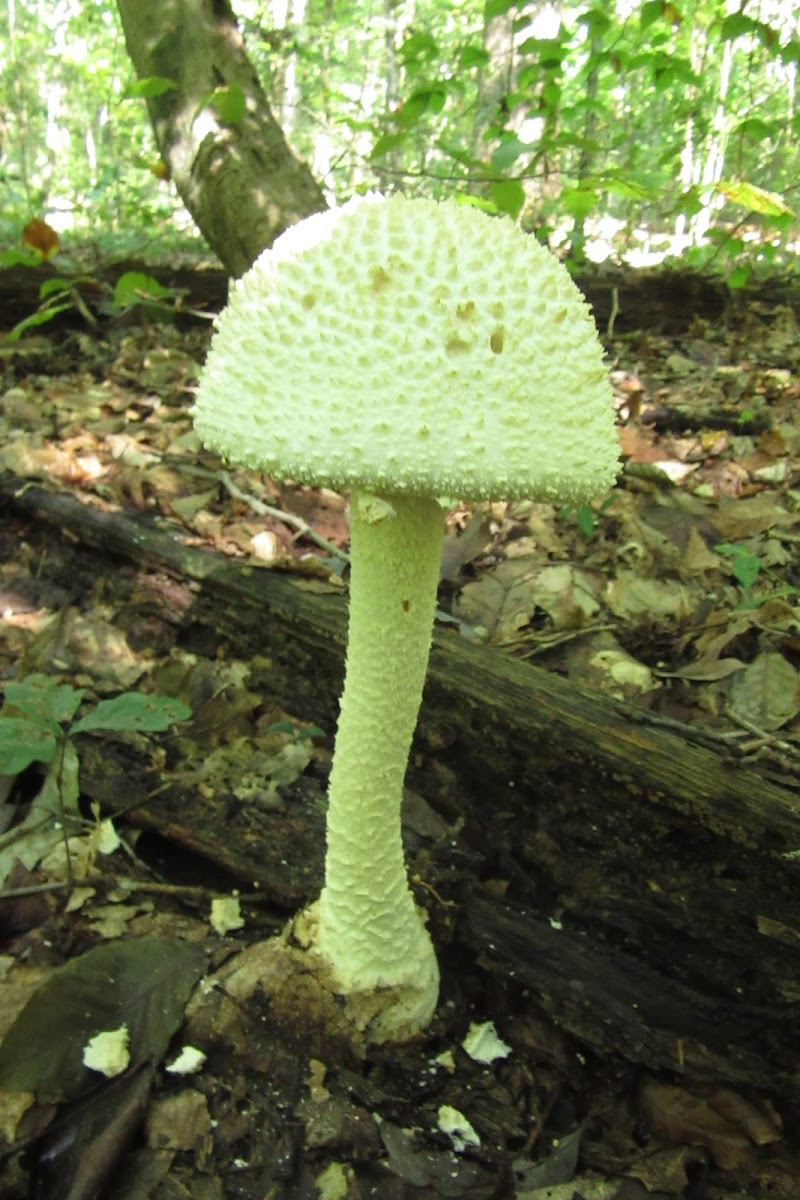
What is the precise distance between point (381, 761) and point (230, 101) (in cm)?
416

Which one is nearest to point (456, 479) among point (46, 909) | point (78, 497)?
point (46, 909)

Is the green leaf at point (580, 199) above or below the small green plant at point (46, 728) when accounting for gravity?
above

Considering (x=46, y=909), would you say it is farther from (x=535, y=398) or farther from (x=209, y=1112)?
(x=535, y=398)

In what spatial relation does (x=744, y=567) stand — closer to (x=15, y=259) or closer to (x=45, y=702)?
(x=45, y=702)

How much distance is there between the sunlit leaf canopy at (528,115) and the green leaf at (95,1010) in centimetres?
337

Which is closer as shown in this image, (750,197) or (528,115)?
(750,197)

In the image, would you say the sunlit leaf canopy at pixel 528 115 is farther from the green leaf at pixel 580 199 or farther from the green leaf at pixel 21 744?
the green leaf at pixel 21 744

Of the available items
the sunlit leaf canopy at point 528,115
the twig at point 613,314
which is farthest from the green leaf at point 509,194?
the twig at point 613,314

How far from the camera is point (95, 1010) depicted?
2084 mm

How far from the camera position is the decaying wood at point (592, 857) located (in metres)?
2.16

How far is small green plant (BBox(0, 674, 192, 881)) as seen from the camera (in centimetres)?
224

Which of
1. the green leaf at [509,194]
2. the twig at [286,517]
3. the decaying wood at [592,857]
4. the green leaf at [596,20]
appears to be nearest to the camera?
the decaying wood at [592,857]

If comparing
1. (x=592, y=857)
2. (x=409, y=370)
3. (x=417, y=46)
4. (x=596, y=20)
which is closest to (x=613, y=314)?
(x=596, y=20)

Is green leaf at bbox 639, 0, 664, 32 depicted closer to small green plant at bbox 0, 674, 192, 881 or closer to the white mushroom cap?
the white mushroom cap
